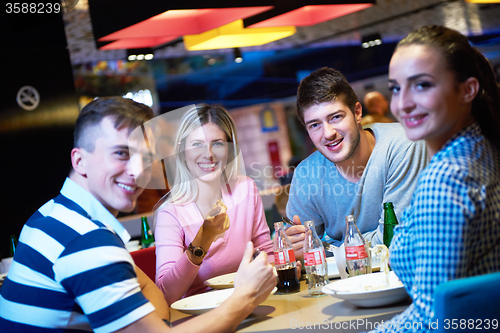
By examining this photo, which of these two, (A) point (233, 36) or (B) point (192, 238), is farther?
(A) point (233, 36)

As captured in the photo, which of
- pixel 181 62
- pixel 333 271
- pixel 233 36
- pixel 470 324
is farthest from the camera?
pixel 181 62

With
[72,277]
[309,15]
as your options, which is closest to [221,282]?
[72,277]

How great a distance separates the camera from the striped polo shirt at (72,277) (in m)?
1.06

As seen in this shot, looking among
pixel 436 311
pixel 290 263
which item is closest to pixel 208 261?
pixel 290 263

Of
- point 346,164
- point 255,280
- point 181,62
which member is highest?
point 181,62

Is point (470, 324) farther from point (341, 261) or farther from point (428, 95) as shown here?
point (341, 261)

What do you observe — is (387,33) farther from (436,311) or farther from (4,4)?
(436,311)

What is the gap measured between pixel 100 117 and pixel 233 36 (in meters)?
3.03

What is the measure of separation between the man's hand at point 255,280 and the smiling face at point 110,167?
1.18ft

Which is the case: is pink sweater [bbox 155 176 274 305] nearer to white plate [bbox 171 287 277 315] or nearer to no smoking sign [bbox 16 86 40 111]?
white plate [bbox 171 287 277 315]

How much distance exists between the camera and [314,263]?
4.83ft

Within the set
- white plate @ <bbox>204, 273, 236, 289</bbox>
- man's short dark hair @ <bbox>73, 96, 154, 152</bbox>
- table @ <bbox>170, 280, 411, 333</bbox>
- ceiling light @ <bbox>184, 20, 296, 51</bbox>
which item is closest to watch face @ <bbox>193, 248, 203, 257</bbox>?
white plate @ <bbox>204, 273, 236, 289</bbox>

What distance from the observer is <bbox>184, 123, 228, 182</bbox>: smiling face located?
6.05 feet

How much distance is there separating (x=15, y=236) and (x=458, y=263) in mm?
3470
